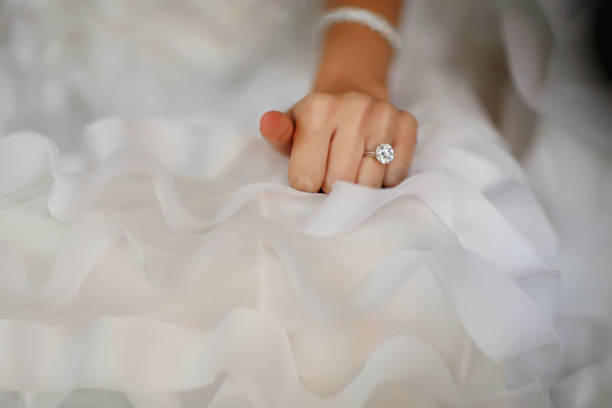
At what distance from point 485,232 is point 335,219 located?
0.47 feet

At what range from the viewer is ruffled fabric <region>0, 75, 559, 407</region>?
1.37ft

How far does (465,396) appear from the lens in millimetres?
424

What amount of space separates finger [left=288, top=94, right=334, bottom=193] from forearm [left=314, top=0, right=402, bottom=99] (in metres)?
0.12

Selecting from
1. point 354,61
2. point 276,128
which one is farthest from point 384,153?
point 354,61

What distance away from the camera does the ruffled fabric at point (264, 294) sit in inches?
16.4

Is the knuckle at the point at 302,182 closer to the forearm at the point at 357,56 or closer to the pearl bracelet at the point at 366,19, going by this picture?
the forearm at the point at 357,56

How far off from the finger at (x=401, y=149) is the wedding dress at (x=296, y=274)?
0.10 ft

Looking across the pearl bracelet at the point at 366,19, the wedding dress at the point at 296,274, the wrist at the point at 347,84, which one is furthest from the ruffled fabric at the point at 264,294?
the pearl bracelet at the point at 366,19

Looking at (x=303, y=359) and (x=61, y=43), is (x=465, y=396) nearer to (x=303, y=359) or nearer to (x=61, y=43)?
(x=303, y=359)

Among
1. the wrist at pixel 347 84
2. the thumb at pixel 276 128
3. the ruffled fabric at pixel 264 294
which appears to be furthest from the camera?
the wrist at pixel 347 84

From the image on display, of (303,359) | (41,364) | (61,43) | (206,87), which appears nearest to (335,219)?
(303,359)

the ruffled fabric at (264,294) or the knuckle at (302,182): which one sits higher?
the knuckle at (302,182)

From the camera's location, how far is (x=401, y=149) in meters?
0.57

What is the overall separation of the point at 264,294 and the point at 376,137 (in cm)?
21
